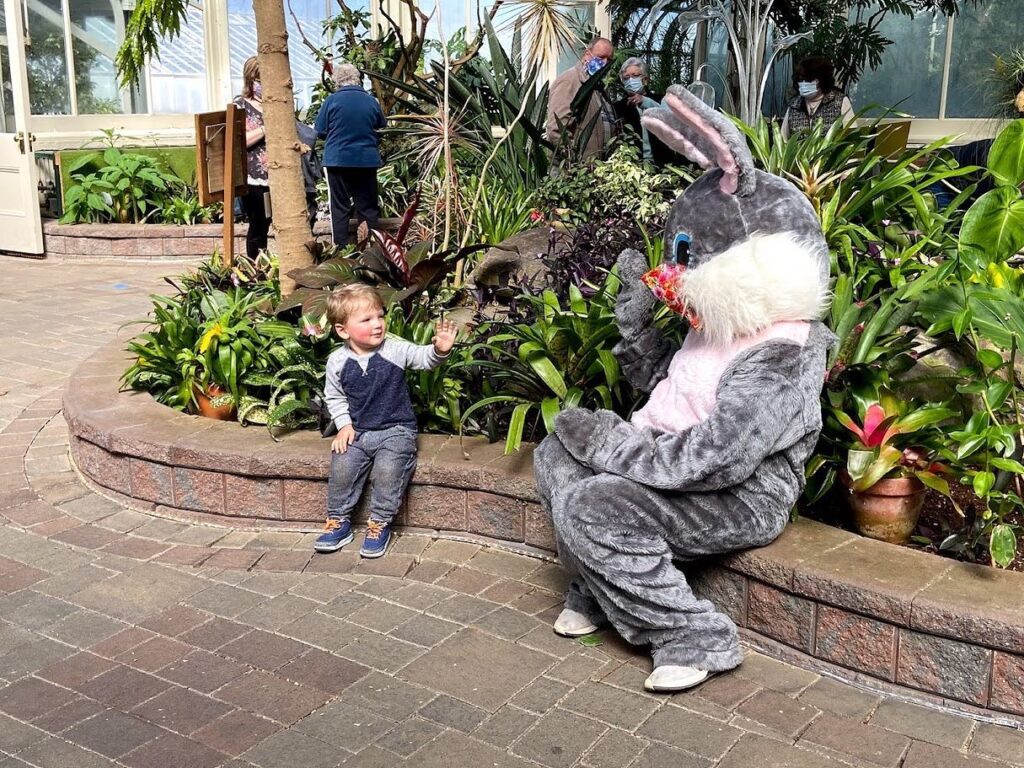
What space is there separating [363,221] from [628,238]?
157 inches

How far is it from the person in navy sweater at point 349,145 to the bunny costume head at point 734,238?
5.46 meters

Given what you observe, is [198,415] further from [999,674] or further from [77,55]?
[77,55]

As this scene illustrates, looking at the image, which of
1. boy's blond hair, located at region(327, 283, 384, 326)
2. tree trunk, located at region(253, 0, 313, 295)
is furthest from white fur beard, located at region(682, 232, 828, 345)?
tree trunk, located at region(253, 0, 313, 295)

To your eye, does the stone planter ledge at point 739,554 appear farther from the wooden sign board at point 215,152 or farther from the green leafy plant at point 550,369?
the wooden sign board at point 215,152

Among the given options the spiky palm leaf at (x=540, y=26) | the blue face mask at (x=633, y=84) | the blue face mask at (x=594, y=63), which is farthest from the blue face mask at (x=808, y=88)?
the spiky palm leaf at (x=540, y=26)

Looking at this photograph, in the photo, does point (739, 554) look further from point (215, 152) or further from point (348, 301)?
point (215, 152)

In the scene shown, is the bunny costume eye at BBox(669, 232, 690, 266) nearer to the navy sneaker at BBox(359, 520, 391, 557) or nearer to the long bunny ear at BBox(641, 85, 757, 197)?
the long bunny ear at BBox(641, 85, 757, 197)

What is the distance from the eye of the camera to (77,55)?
12.1 meters

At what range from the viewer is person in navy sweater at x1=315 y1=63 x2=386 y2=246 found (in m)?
8.51

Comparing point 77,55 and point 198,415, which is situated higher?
point 77,55

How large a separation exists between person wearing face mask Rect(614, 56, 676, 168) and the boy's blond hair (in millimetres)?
4976

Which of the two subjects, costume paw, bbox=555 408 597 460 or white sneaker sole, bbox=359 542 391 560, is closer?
costume paw, bbox=555 408 597 460

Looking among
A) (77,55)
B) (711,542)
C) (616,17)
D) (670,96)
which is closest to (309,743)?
(711,542)

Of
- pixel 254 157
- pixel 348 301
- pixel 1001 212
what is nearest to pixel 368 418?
pixel 348 301
